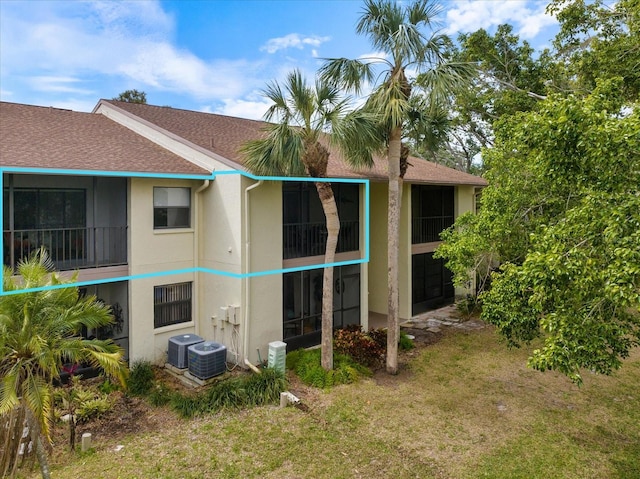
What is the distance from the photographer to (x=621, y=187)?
19.5 ft

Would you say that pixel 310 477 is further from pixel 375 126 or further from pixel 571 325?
pixel 375 126

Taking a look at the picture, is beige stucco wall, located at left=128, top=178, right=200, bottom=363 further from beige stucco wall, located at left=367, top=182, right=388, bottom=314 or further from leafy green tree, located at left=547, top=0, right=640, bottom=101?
leafy green tree, located at left=547, top=0, right=640, bottom=101

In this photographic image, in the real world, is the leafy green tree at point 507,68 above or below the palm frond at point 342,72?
above

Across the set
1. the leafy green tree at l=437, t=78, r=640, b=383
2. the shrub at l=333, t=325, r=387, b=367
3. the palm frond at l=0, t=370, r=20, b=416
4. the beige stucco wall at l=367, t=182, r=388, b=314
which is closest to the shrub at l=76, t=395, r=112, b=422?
the palm frond at l=0, t=370, r=20, b=416

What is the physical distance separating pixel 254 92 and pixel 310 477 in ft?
27.7

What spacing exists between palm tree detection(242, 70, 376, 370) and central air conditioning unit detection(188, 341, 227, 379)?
4.66 metres

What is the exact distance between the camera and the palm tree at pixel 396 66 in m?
10.6

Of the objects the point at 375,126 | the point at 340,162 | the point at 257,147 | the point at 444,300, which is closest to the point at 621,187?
the point at 375,126

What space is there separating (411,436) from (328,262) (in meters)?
4.53

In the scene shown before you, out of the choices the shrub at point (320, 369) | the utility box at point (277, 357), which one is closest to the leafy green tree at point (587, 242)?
the shrub at point (320, 369)

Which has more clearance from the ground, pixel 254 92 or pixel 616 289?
pixel 254 92

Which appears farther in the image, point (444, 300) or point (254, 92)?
point (444, 300)

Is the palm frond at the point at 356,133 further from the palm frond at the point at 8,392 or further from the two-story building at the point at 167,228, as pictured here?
the palm frond at the point at 8,392

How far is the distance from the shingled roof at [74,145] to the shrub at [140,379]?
5.00 meters
